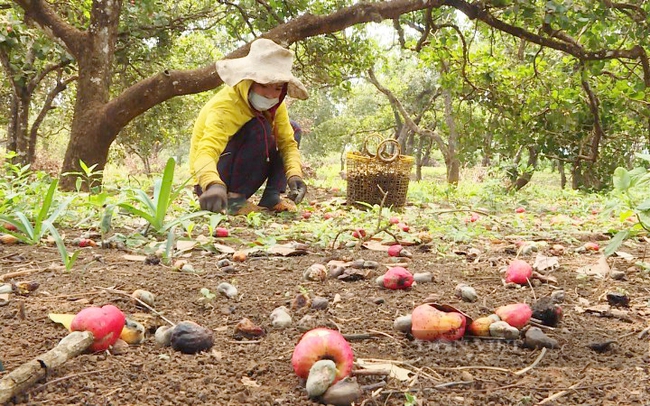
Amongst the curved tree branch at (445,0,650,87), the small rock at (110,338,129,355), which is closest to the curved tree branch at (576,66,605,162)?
the curved tree branch at (445,0,650,87)

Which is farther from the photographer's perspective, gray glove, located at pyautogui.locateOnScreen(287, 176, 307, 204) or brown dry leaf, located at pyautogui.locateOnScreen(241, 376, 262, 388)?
gray glove, located at pyautogui.locateOnScreen(287, 176, 307, 204)

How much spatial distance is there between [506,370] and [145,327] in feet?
2.91

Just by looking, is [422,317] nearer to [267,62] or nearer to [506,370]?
[506,370]

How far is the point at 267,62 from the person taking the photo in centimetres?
358

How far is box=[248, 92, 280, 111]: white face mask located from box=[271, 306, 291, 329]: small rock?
248 cm

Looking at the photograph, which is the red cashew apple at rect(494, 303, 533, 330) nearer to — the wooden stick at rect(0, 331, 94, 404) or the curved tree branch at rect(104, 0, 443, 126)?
the wooden stick at rect(0, 331, 94, 404)

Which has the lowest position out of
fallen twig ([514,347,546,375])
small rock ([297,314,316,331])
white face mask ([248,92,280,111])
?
small rock ([297,314,316,331])

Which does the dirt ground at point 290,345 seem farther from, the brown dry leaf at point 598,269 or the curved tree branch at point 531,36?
the curved tree branch at point 531,36

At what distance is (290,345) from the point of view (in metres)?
1.28

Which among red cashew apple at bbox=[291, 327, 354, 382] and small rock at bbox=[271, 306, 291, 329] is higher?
red cashew apple at bbox=[291, 327, 354, 382]

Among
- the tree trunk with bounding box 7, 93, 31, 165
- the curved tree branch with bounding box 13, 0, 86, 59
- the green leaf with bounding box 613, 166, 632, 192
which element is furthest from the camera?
the tree trunk with bounding box 7, 93, 31, 165

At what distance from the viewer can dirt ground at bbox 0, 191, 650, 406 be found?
102 cm

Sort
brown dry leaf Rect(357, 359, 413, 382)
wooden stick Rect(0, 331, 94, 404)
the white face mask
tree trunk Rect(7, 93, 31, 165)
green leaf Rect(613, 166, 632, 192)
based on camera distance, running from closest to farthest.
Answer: wooden stick Rect(0, 331, 94, 404), brown dry leaf Rect(357, 359, 413, 382), green leaf Rect(613, 166, 632, 192), the white face mask, tree trunk Rect(7, 93, 31, 165)

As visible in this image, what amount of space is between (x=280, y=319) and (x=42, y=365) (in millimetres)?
610
